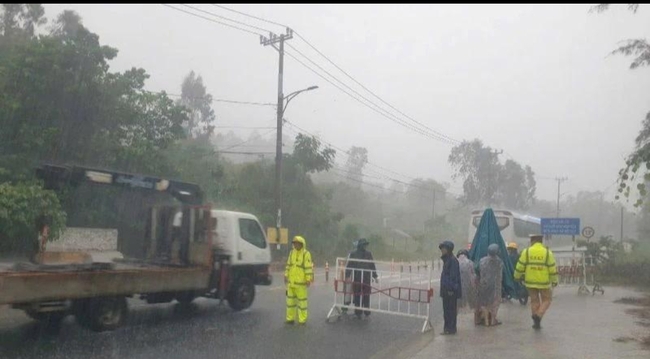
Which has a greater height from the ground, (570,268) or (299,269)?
(299,269)

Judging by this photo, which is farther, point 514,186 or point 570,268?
point 514,186

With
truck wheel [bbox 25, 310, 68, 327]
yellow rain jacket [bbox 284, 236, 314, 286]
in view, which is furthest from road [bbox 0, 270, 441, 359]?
yellow rain jacket [bbox 284, 236, 314, 286]

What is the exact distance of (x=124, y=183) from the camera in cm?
1280

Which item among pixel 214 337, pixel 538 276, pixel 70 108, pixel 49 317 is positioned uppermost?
pixel 70 108

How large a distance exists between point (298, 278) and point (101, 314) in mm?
3356

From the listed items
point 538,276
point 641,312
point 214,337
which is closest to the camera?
point 214,337

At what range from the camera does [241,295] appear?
1423 cm

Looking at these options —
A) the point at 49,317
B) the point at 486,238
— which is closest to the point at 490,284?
the point at 486,238

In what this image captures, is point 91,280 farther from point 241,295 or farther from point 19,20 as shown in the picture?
point 19,20

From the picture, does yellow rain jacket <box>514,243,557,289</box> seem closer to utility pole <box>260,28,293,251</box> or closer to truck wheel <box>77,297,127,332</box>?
truck wheel <box>77,297,127,332</box>

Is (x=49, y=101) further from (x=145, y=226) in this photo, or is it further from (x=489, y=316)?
(x=489, y=316)

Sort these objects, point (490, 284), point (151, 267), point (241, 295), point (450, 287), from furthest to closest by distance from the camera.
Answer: point (241, 295), point (151, 267), point (490, 284), point (450, 287)

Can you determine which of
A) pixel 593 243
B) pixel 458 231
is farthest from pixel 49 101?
pixel 458 231

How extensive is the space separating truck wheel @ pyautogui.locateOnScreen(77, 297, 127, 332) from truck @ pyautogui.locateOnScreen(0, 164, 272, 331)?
2 centimetres
